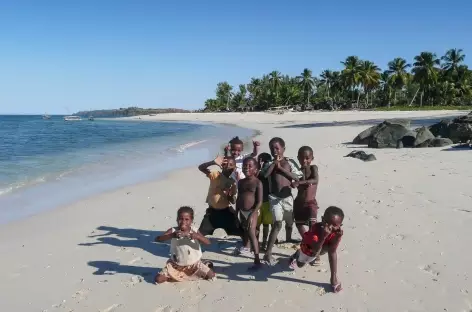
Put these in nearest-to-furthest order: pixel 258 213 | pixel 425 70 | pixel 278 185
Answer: pixel 278 185
pixel 258 213
pixel 425 70

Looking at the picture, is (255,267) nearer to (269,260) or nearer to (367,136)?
(269,260)

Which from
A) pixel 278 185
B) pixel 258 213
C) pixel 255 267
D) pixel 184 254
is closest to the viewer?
pixel 184 254

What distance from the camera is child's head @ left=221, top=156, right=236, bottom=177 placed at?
537 cm

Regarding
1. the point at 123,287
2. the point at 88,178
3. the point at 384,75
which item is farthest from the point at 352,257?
the point at 384,75

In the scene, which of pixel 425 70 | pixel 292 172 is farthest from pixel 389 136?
pixel 425 70

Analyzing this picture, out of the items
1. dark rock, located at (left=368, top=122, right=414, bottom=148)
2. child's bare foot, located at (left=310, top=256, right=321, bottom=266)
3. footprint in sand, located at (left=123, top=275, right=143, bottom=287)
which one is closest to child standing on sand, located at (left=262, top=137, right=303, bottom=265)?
child's bare foot, located at (left=310, top=256, right=321, bottom=266)

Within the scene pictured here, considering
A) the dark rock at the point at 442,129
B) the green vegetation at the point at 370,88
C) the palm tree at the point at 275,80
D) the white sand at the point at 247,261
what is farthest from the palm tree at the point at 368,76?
the white sand at the point at 247,261

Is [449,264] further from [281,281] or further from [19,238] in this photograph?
[19,238]

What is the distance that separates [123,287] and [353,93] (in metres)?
83.4

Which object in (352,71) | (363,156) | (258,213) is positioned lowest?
(363,156)

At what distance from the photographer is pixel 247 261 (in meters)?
5.15

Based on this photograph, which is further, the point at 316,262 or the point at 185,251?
the point at 316,262

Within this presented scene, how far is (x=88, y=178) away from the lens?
1249 cm

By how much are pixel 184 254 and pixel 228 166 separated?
130 cm
